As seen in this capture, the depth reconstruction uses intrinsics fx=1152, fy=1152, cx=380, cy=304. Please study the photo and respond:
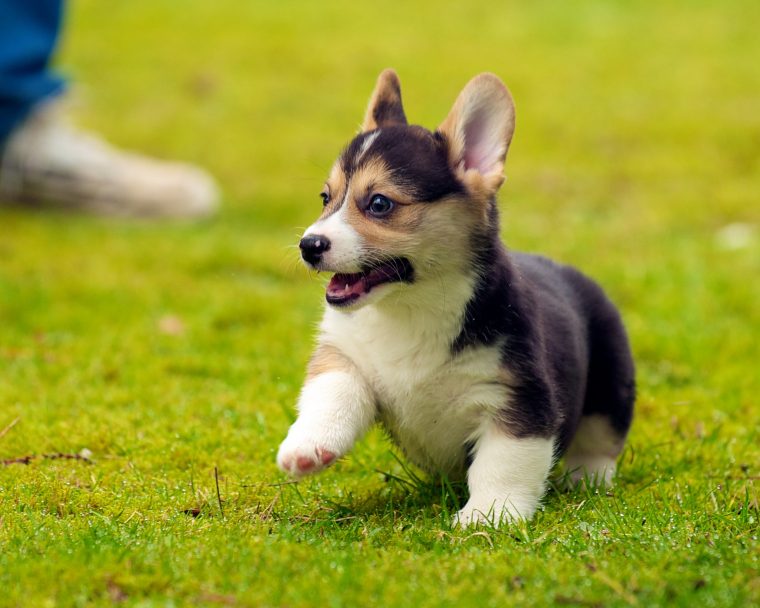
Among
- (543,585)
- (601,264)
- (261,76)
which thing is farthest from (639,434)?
(261,76)

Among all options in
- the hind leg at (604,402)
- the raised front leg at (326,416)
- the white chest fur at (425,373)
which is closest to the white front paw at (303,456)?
the raised front leg at (326,416)

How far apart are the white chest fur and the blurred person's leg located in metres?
6.50

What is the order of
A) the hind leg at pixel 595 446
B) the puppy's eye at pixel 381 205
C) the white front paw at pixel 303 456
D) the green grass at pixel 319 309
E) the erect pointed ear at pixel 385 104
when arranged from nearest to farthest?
the green grass at pixel 319 309, the white front paw at pixel 303 456, the puppy's eye at pixel 381 205, the erect pointed ear at pixel 385 104, the hind leg at pixel 595 446

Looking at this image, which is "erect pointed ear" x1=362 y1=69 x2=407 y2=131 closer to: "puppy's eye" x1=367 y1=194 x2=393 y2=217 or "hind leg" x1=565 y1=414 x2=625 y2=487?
"puppy's eye" x1=367 y1=194 x2=393 y2=217

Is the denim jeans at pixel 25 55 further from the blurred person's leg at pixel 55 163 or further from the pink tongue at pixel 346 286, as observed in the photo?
the pink tongue at pixel 346 286

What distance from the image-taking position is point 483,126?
4703 millimetres

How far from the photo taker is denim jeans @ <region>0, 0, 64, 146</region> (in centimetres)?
987

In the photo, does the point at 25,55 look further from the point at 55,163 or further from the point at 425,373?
the point at 425,373

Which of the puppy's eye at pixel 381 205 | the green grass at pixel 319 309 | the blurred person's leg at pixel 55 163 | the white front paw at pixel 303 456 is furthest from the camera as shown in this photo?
the blurred person's leg at pixel 55 163

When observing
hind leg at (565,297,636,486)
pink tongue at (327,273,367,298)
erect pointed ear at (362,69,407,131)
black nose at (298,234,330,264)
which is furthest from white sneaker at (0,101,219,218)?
black nose at (298,234,330,264)

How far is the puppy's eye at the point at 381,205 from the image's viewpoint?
4480mm

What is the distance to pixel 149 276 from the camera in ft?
29.6

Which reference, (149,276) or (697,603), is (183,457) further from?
(149,276)

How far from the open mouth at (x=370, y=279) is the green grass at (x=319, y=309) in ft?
2.79
